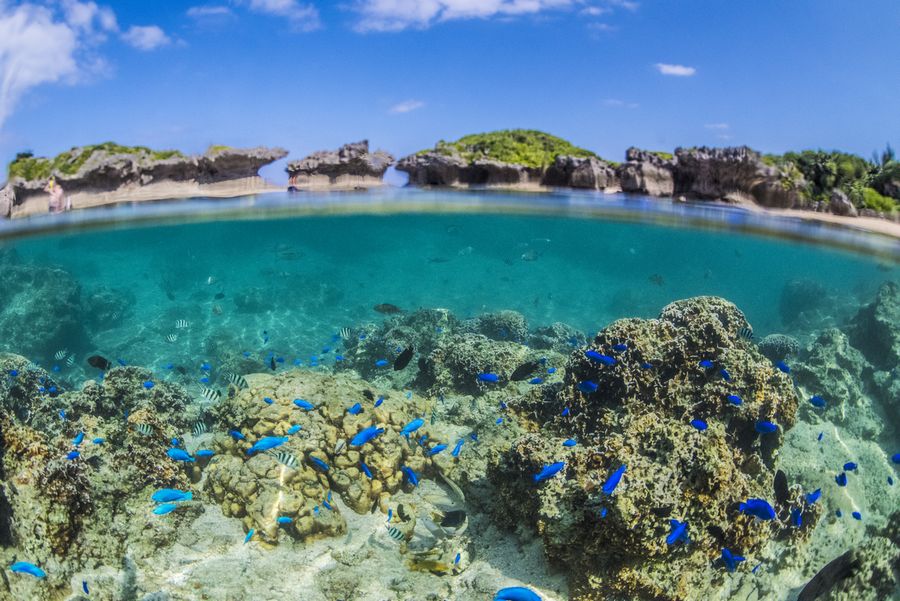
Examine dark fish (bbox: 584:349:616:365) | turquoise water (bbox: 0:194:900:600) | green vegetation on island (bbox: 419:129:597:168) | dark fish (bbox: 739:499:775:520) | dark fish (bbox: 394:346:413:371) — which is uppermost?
green vegetation on island (bbox: 419:129:597:168)

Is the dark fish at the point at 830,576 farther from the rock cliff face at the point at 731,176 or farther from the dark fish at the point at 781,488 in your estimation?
the rock cliff face at the point at 731,176

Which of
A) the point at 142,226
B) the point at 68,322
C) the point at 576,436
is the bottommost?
the point at 68,322

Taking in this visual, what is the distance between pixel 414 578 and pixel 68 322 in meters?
21.0

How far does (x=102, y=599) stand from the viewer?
6754 mm

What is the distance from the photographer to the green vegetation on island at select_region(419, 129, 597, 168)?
12.2 m

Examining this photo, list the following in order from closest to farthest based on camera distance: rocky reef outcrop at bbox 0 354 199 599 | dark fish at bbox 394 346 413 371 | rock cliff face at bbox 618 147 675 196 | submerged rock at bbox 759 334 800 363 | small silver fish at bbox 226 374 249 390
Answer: rocky reef outcrop at bbox 0 354 199 599
small silver fish at bbox 226 374 249 390
dark fish at bbox 394 346 413 371
rock cliff face at bbox 618 147 675 196
submerged rock at bbox 759 334 800 363

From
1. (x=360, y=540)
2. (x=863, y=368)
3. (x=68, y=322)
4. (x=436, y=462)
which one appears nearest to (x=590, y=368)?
(x=436, y=462)

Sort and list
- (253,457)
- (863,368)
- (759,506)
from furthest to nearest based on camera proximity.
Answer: (863,368) → (253,457) → (759,506)

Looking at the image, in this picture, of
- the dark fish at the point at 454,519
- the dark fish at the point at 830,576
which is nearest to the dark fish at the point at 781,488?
the dark fish at the point at 830,576

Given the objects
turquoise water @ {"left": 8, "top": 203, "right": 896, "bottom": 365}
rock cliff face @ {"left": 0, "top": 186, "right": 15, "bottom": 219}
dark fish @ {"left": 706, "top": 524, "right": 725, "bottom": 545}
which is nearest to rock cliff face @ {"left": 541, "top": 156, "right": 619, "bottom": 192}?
turquoise water @ {"left": 8, "top": 203, "right": 896, "bottom": 365}

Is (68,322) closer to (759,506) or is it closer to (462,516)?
(462,516)

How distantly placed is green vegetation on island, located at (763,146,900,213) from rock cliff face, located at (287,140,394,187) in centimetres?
846

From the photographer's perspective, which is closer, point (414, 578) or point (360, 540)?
point (414, 578)

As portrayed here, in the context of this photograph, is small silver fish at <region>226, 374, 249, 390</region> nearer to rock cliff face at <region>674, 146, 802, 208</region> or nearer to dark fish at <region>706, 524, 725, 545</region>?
dark fish at <region>706, 524, 725, 545</region>
